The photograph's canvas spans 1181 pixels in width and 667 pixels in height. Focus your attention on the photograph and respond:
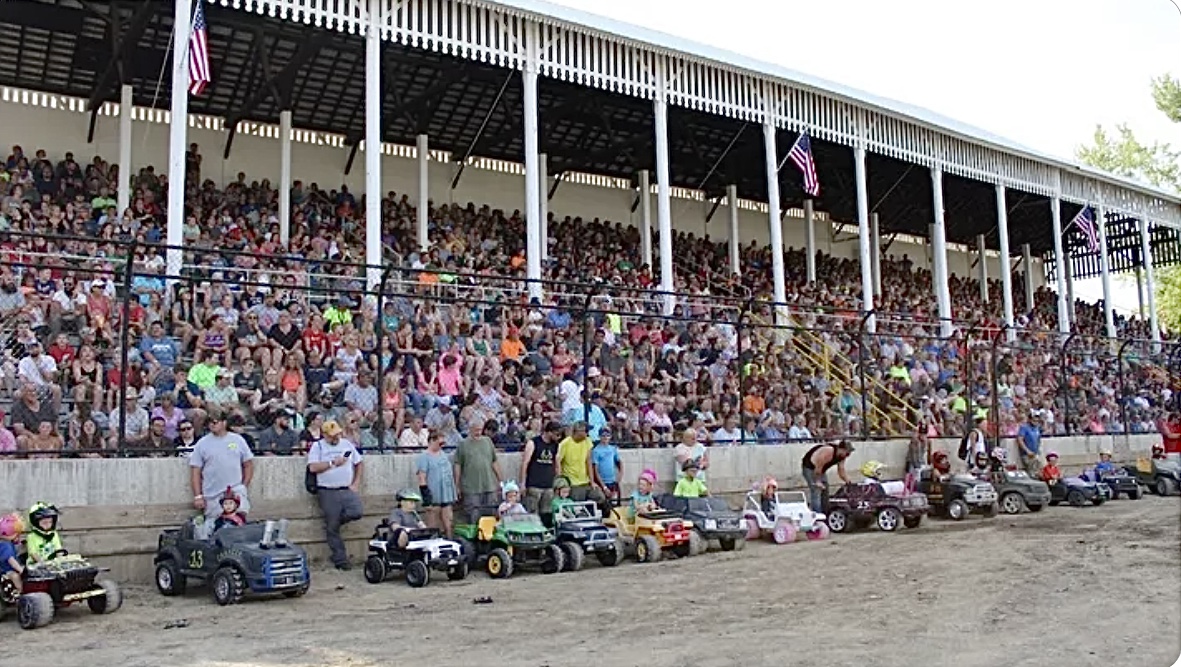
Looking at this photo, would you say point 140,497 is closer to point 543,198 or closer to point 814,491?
point 814,491

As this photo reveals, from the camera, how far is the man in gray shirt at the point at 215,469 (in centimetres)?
1111

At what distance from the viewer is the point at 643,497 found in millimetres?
13812

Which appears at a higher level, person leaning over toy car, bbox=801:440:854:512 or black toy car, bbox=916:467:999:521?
person leaning over toy car, bbox=801:440:854:512

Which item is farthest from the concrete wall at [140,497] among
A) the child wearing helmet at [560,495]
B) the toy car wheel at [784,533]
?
the toy car wheel at [784,533]

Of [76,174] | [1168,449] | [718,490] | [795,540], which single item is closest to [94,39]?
[76,174]

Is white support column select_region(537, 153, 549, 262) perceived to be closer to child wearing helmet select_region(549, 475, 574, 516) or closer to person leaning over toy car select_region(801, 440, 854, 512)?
person leaning over toy car select_region(801, 440, 854, 512)

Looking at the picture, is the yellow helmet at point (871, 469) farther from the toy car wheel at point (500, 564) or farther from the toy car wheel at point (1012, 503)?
the toy car wheel at point (500, 564)

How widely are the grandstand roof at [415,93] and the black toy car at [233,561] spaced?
10850 millimetres

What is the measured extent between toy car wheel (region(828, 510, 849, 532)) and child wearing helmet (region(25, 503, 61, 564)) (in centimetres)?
1026

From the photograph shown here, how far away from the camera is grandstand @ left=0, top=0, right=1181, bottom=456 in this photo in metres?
12.3

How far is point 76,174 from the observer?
2045 centimetres

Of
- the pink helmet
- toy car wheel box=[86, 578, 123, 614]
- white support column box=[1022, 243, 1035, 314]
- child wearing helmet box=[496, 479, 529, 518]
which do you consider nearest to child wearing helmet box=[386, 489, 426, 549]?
child wearing helmet box=[496, 479, 529, 518]

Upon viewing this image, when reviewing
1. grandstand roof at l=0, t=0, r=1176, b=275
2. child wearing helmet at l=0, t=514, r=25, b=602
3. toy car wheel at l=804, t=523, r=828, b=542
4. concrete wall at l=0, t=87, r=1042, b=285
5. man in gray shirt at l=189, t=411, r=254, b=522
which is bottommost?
toy car wheel at l=804, t=523, r=828, b=542

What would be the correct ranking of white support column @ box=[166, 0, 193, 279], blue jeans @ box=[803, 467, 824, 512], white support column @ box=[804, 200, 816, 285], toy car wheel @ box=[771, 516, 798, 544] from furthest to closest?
1. white support column @ box=[804, 200, 816, 285]
2. blue jeans @ box=[803, 467, 824, 512]
3. white support column @ box=[166, 0, 193, 279]
4. toy car wheel @ box=[771, 516, 798, 544]
